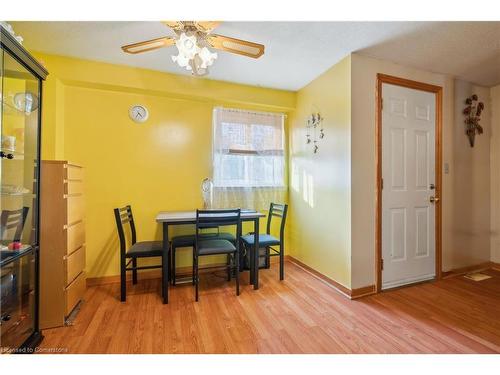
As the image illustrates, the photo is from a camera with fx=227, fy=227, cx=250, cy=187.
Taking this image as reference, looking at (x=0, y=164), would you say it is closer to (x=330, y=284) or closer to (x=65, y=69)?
(x=65, y=69)

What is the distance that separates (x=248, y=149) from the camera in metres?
3.05

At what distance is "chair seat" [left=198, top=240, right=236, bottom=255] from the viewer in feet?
7.07

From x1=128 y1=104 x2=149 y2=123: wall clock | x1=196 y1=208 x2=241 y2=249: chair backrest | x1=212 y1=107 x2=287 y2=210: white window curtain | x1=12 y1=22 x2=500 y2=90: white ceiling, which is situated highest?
x1=12 y1=22 x2=500 y2=90: white ceiling

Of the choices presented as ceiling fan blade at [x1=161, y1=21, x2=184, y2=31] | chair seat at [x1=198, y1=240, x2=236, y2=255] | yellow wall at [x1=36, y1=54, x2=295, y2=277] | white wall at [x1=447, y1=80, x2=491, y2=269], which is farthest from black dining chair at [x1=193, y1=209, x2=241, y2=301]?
white wall at [x1=447, y1=80, x2=491, y2=269]

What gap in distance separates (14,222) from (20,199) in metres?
0.17

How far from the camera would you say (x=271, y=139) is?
3.18 m

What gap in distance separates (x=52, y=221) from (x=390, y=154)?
310 cm

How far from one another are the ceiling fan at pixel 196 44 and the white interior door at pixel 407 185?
1.62m

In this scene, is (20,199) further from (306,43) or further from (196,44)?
(306,43)

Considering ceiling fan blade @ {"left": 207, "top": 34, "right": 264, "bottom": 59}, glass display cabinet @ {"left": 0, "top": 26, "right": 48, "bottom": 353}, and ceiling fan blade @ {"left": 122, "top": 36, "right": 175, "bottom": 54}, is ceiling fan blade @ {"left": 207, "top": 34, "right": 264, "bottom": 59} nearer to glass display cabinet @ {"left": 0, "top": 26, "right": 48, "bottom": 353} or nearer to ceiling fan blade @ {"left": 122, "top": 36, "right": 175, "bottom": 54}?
ceiling fan blade @ {"left": 122, "top": 36, "right": 175, "bottom": 54}

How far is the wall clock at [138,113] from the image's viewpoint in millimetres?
2623

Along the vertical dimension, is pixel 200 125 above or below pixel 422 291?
above

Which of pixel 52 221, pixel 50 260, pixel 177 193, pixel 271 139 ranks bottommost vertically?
pixel 50 260

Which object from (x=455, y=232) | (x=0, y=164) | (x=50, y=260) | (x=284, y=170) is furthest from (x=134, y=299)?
(x=455, y=232)
